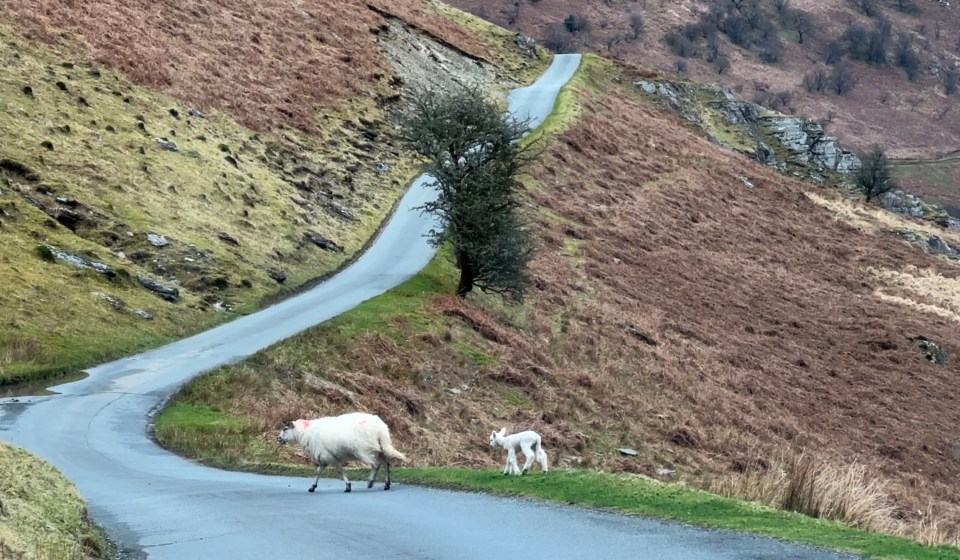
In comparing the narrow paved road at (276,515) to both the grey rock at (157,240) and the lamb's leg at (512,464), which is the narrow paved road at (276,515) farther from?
the grey rock at (157,240)

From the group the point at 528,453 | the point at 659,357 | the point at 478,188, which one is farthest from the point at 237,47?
the point at 528,453

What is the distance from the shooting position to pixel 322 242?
164 feet

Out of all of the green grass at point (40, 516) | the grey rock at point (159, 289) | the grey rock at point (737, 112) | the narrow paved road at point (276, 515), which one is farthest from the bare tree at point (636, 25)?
the green grass at point (40, 516)

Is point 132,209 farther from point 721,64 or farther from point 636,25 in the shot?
point 636,25

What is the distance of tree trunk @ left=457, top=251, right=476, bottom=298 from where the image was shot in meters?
43.5

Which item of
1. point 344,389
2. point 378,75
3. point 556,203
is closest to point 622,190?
point 556,203

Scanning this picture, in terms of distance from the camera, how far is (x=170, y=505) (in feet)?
55.0

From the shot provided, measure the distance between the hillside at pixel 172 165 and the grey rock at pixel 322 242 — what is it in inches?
5.1

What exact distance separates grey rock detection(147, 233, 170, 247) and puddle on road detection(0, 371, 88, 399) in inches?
448

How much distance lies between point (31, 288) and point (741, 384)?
Result: 85.6ft

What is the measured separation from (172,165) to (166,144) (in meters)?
2.20

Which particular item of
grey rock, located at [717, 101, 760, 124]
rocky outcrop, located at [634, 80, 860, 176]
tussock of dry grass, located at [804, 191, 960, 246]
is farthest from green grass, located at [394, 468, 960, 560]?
grey rock, located at [717, 101, 760, 124]

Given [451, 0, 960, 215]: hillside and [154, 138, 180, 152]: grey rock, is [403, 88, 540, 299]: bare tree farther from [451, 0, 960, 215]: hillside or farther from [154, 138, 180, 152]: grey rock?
[451, 0, 960, 215]: hillside

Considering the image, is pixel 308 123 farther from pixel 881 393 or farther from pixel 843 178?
pixel 843 178
